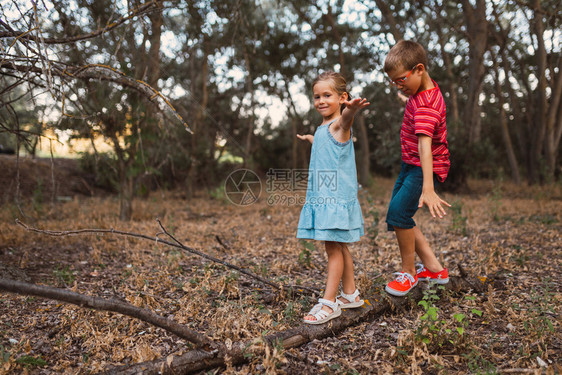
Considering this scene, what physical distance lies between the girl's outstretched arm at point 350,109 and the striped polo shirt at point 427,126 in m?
0.42

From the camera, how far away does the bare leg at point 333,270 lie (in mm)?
2359

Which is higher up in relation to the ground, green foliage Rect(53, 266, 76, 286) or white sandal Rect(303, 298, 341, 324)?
white sandal Rect(303, 298, 341, 324)

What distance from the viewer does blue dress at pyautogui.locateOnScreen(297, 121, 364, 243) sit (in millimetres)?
2281

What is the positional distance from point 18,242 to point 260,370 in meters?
3.59

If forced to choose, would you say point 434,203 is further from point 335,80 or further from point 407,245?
point 335,80

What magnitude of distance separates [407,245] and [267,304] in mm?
1084

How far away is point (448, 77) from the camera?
9.75 m

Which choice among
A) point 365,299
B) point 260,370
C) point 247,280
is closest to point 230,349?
point 260,370

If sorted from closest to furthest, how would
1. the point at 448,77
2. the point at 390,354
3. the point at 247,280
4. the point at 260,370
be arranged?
1. the point at 260,370
2. the point at 390,354
3. the point at 247,280
4. the point at 448,77

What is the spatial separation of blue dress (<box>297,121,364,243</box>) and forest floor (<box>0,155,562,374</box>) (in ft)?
1.96

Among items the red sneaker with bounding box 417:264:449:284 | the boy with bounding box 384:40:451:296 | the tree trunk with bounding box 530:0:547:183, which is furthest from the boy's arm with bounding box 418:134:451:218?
the tree trunk with bounding box 530:0:547:183

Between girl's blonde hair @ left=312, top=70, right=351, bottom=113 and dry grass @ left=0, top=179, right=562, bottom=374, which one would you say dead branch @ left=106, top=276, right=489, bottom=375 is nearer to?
dry grass @ left=0, top=179, right=562, bottom=374

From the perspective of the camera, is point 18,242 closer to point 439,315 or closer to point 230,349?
point 230,349

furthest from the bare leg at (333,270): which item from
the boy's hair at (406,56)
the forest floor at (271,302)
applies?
the boy's hair at (406,56)
